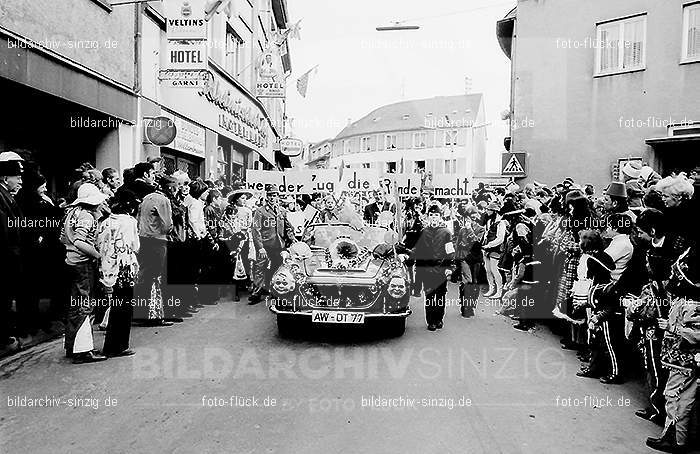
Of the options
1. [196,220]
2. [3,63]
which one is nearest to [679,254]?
[196,220]

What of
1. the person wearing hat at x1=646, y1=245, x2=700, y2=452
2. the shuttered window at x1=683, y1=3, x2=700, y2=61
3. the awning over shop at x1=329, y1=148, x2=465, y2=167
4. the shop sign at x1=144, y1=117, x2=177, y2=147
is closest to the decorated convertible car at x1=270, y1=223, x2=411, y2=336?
the person wearing hat at x1=646, y1=245, x2=700, y2=452

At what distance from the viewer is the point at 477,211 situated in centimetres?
1455

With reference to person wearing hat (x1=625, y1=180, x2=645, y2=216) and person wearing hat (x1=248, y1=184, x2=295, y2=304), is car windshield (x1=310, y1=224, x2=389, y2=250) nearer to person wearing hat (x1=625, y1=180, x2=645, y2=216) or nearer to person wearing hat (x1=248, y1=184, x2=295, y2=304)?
person wearing hat (x1=248, y1=184, x2=295, y2=304)

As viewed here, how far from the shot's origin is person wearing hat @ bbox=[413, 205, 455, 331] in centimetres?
925

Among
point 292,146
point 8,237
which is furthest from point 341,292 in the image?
→ point 292,146

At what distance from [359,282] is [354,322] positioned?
563 millimetres

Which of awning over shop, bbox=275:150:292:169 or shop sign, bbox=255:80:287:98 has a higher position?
shop sign, bbox=255:80:287:98

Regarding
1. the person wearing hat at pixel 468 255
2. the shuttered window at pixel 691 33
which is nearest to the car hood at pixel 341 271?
the person wearing hat at pixel 468 255

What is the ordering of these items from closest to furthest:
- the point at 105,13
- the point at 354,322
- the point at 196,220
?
the point at 354,322 < the point at 196,220 < the point at 105,13

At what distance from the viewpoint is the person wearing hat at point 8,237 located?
22.8 feet

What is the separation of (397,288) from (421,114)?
2513 inches

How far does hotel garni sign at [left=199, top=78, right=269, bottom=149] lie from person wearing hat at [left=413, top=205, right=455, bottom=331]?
873cm

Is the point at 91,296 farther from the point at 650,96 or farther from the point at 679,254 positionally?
the point at 650,96
